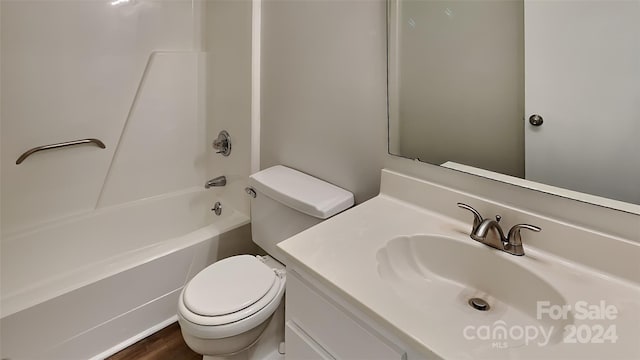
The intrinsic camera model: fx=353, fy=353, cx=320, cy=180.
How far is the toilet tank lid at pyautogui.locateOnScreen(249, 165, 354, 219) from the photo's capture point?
1.37 metres

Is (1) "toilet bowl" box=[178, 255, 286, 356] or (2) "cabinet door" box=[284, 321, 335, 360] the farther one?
(1) "toilet bowl" box=[178, 255, 286, 356]

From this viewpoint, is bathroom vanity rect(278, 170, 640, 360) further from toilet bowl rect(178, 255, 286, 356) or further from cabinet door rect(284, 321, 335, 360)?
toilet bowl rect(178, 255, 286, 356)

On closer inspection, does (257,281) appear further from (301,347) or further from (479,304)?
(479,304)

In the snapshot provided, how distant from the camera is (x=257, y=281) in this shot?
Answer: 4.67 feet

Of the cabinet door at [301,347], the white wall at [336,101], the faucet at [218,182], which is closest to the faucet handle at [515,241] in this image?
the white wall at [336,101]

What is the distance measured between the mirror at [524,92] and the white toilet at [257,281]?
416 millimetres

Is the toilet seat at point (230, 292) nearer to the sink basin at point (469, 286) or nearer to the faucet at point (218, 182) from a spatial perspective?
the sink basin at point (469, 286)

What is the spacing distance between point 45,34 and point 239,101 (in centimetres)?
96

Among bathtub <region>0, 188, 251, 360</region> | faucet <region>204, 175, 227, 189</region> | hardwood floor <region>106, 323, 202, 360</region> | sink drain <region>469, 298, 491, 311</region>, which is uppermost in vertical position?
faucet <region>204, 175, 227, 189</region>

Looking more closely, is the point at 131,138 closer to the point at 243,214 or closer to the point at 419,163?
the point at 243,214

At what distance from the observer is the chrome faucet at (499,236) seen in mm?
944

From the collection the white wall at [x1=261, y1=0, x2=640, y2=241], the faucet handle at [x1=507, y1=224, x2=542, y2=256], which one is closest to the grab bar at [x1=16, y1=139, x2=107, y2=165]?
the white wall at [x1=261, y1=0, x2=640, y2=241]

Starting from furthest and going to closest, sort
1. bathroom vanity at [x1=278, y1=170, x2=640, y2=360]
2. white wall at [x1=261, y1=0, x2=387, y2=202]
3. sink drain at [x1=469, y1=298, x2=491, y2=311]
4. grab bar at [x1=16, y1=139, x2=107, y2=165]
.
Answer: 1. grab bar at [x1=16, y1=139, x2=107, y2=165]
2. white wall at [x1=261, y1=0, x2=387, y2=202]
3. sink drain at [x1=469, y1=298, x2=491, y2=311]
4. bathroom vanity at [x1=278, y1=170, x2=640, y2=360]

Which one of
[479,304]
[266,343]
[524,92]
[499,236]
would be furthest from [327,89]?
[266,343]
